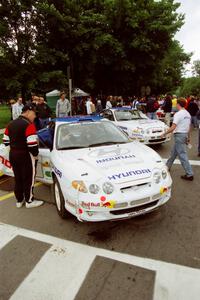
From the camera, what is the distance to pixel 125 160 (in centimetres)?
392

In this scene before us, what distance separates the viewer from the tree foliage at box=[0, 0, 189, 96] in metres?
15.8

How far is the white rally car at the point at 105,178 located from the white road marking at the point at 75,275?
18.2 inches

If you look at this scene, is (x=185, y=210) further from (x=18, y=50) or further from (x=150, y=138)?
(x=18, y=50)

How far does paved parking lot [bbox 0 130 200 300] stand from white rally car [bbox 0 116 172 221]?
0.36 m

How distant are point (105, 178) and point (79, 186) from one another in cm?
37

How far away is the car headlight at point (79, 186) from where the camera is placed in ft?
11.4

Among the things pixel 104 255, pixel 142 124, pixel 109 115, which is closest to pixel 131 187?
pixel 104 255

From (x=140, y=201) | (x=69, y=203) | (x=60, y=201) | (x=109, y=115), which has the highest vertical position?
(x=109, y=115)

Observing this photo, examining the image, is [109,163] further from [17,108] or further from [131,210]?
[17,108]

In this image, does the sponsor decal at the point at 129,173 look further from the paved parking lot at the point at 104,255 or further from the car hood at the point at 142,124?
the car hood at the point at 142,124

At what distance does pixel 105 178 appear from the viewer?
138 inches

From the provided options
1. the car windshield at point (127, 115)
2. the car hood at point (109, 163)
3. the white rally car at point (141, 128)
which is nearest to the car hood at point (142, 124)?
the white rally car at point (141, 128)

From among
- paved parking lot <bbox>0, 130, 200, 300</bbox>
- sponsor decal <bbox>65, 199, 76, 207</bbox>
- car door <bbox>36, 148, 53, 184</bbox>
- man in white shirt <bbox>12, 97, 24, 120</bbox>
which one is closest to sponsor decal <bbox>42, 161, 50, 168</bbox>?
car door <bbox>36, 148, 53, 184</bbox>

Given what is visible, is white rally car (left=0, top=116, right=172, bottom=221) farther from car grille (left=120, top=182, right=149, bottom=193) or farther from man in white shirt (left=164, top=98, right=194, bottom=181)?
man in white shirt (left=164, top=98, right=194, bottom=181)
